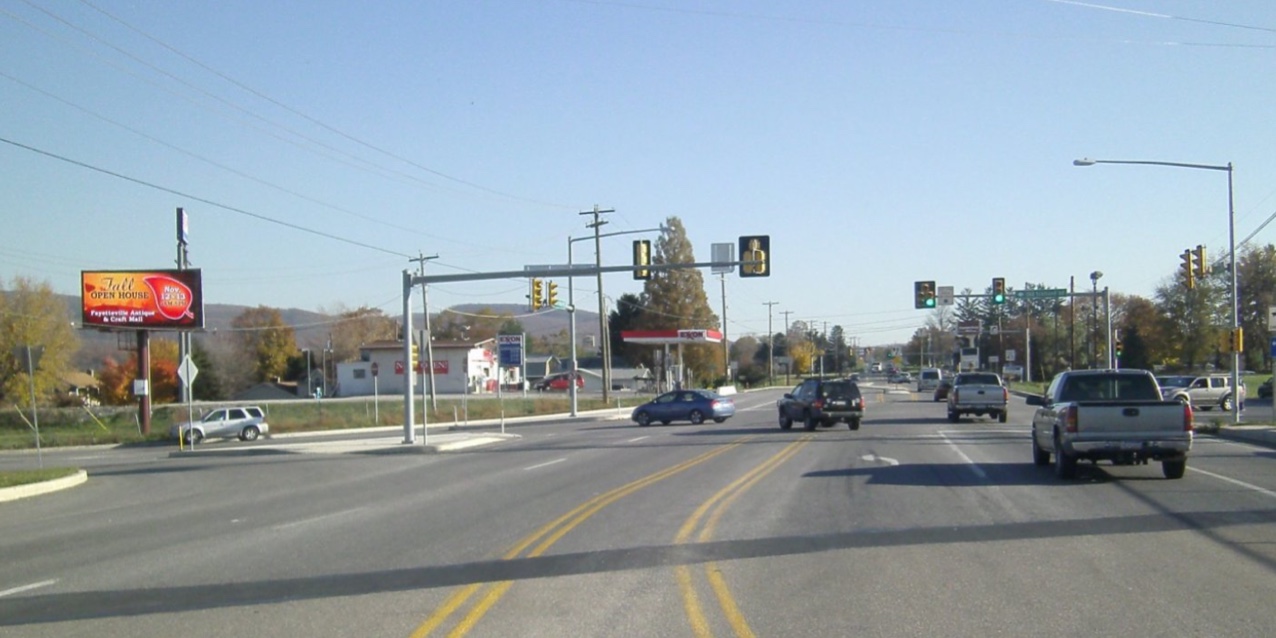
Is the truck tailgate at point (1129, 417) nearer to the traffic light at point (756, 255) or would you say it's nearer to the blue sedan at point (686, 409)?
the traffic light at point (756, 255)

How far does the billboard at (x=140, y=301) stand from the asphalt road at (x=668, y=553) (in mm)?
33663

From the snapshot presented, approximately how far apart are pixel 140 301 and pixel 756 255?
117ft

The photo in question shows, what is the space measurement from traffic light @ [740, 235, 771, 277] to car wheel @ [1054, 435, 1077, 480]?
12.9 meters

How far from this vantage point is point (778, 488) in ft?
60.4

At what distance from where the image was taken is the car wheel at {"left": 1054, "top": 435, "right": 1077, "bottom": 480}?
18531mm

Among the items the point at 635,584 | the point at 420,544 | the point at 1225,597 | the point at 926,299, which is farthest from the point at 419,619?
the point at 926,299

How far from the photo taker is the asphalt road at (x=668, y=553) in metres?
8.98

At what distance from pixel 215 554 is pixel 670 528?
533cm

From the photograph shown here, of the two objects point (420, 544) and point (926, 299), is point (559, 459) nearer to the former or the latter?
point (420, 544)

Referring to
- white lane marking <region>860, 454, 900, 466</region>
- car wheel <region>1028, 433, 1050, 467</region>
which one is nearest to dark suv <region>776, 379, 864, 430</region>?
white lane marking <region>860, 454, 900, 466</region>

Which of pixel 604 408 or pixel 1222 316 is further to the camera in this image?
pixel 1222 316

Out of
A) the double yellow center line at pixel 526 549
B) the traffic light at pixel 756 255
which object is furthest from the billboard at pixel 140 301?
the double yellow center line at pixel 526 549

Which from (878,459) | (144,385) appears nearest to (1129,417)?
(878,459)

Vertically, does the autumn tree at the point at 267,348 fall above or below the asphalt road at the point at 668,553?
above
